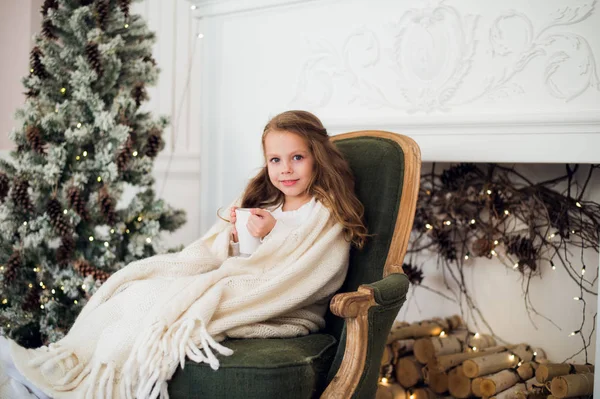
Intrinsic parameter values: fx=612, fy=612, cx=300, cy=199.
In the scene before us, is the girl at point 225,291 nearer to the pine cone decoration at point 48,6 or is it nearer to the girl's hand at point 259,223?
the girl's hand at point 259,223

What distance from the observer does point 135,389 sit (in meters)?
1.50

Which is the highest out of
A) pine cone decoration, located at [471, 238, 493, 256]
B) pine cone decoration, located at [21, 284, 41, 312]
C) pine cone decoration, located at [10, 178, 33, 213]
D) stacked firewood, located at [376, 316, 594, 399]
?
pine cone decoration, located at [10, 178, 33, 213]

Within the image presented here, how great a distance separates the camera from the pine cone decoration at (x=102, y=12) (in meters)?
2.47

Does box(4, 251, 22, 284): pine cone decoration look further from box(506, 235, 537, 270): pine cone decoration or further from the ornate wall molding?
box(506, 235, 537, 270): pine cone decoration

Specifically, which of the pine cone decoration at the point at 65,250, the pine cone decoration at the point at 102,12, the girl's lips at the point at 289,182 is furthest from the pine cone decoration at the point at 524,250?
the pine cone decoration at the point at 102,12

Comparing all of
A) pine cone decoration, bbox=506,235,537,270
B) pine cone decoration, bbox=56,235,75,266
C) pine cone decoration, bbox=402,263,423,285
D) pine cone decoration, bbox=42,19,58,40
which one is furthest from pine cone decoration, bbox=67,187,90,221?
pine cone decoration, bbox=506,235,537,270

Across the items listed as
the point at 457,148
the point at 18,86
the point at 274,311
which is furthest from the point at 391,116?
the point at 18,86

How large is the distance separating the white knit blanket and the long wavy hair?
0.04 metres

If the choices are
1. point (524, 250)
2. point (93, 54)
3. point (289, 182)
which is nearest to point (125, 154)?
point (93, 54)

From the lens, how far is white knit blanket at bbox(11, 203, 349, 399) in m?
1.50

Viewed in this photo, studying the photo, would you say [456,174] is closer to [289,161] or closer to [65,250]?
[289,161]

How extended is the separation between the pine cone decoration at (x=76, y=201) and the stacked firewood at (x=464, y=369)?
52.7 inches

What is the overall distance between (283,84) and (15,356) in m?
1.67

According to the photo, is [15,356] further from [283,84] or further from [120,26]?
[283,84]
